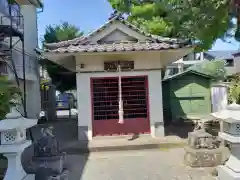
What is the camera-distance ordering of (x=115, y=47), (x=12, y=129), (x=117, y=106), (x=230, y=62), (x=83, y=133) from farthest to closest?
(x=230, y=62) < (x=117, y=106) < (x=83, y=133) < (x=115, y=47) < (x=12, y=129)

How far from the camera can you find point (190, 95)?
1548 cm

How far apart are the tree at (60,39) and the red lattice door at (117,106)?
34.5ft

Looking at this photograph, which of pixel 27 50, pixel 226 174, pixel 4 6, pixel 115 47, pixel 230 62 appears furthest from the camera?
pixel 230 62

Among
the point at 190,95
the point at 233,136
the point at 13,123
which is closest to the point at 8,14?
the point at 13,123

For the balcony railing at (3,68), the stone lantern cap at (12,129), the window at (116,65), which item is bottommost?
the stone lantern cap at (12,129)

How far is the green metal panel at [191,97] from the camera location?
15367 millimetres

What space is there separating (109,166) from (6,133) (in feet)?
10.5

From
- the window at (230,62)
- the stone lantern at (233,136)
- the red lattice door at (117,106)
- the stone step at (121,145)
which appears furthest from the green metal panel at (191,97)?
the window at (230,62)

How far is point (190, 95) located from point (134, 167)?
9.01m

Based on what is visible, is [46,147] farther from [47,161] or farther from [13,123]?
[13,123]

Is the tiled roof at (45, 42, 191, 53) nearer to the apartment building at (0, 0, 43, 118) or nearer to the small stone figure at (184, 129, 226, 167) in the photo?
the small stone figure at (184, 129, 226, 167)

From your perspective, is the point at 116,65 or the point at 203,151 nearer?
the point at 203,151

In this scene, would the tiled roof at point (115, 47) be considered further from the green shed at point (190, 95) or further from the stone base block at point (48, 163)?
the green shed at point (190, 95)

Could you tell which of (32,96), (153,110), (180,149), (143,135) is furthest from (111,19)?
(32,96)
